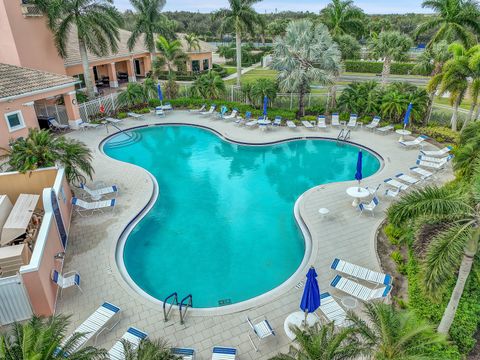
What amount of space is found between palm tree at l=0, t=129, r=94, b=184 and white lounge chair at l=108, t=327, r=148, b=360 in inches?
321

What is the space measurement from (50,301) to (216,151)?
47.2ft

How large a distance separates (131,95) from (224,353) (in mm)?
24773

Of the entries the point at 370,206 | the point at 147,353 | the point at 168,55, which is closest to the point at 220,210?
the point at 370,206

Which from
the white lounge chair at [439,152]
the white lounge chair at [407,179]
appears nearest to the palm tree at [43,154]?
the white lounge chair at [407,179]

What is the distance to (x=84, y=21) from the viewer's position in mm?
24297

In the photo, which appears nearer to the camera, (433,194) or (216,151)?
(433,194)

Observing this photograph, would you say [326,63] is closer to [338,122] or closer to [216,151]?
[338,122]

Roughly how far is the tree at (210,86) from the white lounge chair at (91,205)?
1704 centimetres

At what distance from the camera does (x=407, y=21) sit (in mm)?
75375

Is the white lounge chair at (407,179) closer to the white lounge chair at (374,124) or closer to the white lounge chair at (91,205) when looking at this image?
the white lounge chair at (374,124)

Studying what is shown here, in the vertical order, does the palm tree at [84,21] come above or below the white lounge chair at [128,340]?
above

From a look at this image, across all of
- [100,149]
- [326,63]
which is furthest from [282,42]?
[100,149]

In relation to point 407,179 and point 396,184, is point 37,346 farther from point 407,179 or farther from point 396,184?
point 407,179

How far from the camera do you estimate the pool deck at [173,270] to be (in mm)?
9094
